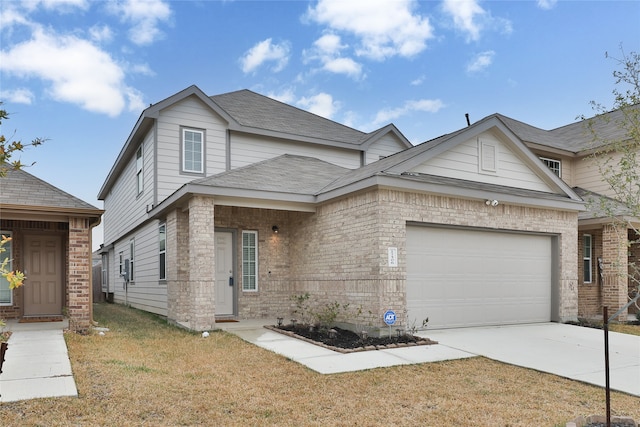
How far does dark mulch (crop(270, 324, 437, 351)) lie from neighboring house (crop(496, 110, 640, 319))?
575 cm

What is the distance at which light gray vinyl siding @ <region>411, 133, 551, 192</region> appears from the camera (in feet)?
37.1

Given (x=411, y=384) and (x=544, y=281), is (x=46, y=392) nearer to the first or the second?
(x=411, y=384)

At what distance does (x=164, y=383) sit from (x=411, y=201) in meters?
6.07

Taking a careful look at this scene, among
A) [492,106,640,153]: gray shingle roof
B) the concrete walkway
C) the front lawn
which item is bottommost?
the front lawn

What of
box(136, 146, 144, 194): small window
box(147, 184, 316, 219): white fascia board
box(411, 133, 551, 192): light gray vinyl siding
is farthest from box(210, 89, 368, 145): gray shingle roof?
box(411, 133, 551, 192): light gray vinyl siding

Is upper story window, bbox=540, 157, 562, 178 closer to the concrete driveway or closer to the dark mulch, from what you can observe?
the concrete driveway

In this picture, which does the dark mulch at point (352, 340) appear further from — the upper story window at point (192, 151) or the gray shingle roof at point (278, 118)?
the gray shingle roof at point (278, 118)

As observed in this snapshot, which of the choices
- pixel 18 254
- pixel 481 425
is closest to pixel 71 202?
pixel 18 254

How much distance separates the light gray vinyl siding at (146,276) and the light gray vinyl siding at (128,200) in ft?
1.69

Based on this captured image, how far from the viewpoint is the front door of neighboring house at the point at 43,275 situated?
12828mm

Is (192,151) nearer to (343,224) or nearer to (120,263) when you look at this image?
(343,224)

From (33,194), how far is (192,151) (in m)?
4.32

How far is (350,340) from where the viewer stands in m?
9.36

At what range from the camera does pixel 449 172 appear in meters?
11.4
